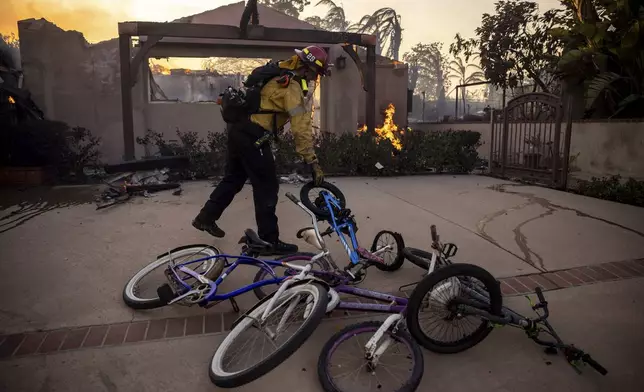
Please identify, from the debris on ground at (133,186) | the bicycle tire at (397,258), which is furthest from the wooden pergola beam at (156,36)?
the bicycle tire at (397,258)

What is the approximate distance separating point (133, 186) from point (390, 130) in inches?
327

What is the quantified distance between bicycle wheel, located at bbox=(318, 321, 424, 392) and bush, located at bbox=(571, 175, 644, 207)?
240 inches

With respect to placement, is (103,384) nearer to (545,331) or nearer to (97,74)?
(545,331)

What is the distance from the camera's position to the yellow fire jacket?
3893mm

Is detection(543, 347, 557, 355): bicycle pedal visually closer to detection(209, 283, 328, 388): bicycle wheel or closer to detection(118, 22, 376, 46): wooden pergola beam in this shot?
detection(209, 283, 328, 388): bicycle wheel

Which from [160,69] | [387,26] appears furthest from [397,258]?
[387,26]

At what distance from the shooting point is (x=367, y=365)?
7.43 ft

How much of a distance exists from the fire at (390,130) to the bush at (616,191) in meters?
3.72

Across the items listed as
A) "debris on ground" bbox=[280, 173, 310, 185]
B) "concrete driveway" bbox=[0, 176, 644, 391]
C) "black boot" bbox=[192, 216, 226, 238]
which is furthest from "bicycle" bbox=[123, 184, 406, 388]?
"debris on ground" bbox=[280, 173, 310, 185]

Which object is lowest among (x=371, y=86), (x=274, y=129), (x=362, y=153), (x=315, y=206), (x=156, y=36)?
(x=315, y=206)

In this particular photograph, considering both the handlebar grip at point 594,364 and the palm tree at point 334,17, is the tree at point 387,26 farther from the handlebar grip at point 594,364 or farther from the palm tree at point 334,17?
the handlebar grip at point 594,364

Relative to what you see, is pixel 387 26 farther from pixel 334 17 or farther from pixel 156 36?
pixel 156 36

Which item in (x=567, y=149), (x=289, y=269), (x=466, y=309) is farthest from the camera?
(x=567, y=149)

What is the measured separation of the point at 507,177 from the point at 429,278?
25.7 feet
